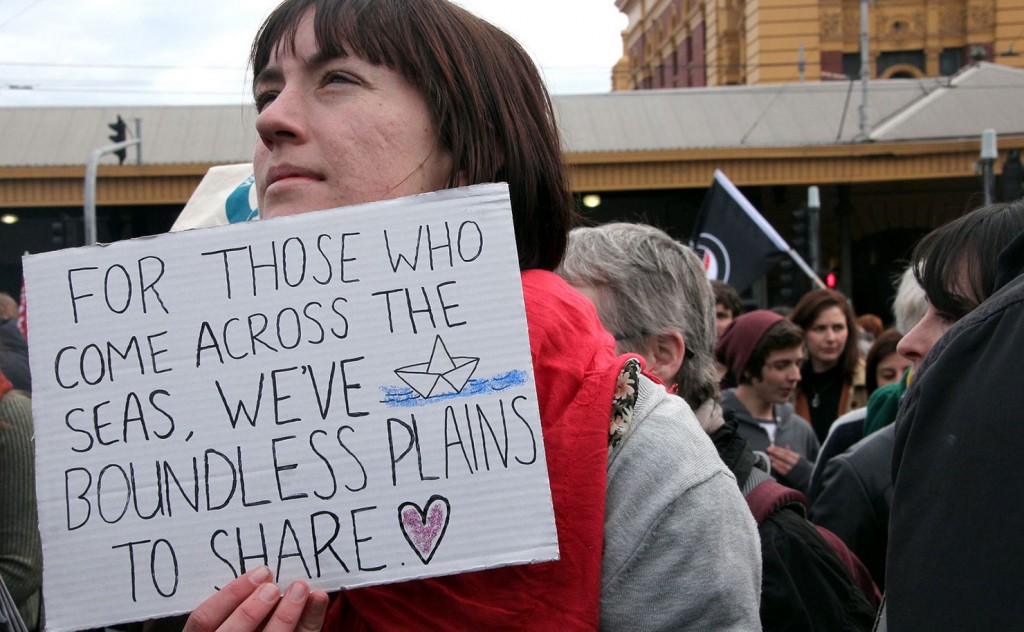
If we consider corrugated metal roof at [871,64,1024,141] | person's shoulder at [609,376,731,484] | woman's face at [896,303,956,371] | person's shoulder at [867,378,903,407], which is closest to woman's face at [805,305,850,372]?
person's shoulder at [867,378,903,407]

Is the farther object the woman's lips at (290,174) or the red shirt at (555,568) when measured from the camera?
the woman's lips at (290,174)

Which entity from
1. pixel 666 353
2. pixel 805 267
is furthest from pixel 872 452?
pixel 805 267

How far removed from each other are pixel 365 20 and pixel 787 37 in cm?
2982

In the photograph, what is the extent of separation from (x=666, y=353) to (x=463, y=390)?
3.91 feet

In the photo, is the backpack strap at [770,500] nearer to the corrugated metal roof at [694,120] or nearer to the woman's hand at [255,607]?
the woman's hand at [255,607]

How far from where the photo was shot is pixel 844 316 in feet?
18.7

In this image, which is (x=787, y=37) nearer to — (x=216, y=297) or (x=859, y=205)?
(x=859, y=205)

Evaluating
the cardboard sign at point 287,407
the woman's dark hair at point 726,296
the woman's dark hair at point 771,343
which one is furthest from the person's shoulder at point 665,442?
the woman's dark hair at point 726,296

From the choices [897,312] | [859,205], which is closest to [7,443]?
[897,312]

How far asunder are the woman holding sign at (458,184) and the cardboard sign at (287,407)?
69mm

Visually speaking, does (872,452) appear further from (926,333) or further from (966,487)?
(966,487)

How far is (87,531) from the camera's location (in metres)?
1.30

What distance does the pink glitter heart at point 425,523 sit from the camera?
127 centimetres

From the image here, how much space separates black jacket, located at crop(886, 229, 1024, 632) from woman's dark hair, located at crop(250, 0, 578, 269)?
2.34 ft
